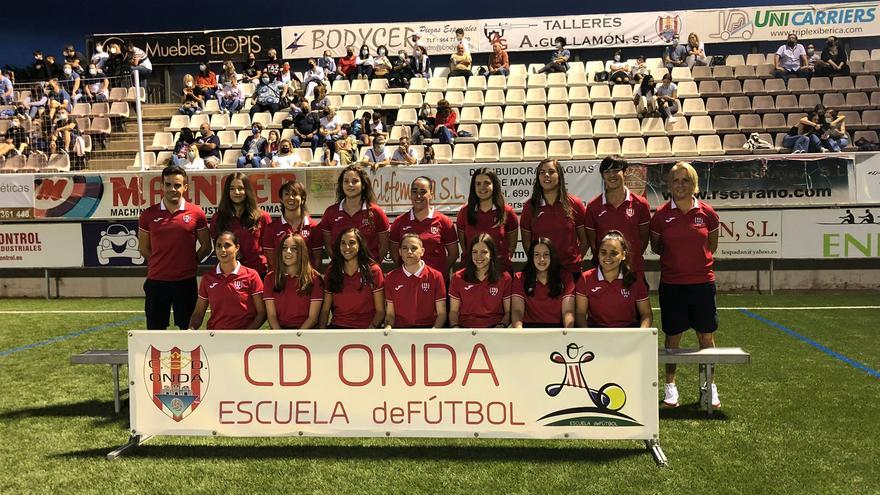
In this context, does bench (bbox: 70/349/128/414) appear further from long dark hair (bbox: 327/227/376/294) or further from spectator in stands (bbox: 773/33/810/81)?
spectator in stands (bbox: 773/33/810/81)

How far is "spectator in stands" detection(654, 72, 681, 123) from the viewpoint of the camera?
49.8ft

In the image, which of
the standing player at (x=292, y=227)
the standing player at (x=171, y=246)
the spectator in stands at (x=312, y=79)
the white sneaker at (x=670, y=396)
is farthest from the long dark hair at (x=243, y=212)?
the spectator in stands at (x=312, y=79)

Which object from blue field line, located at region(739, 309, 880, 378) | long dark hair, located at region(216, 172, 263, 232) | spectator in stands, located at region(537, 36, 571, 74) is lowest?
blue field line, located at region(739, 309, 880, 378)

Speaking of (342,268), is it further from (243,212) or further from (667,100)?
(667,100)

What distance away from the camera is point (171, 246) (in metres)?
5.30

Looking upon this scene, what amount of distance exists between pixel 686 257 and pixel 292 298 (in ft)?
9.41

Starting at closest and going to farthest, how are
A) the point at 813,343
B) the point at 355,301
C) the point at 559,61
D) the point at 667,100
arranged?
1. the point at 355,301
2. the point at 813,343
3. the point at 667,100
4. the point at 559,61

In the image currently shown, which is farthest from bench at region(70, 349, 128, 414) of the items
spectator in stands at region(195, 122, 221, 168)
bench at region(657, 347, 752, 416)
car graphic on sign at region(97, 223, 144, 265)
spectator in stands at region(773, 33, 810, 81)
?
spectator in stands at region(773, 33, 810, 81)

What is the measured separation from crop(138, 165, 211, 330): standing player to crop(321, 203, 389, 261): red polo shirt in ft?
3.34

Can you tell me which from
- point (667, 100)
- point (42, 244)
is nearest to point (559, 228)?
point (42, 244)

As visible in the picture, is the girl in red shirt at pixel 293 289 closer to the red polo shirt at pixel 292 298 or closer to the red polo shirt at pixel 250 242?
the red polo shirt at pixel 292 298

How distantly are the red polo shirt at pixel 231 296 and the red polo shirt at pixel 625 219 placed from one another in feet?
8.36

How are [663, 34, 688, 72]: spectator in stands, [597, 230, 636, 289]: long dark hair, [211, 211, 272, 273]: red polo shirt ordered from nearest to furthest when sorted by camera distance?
[597, 230, 636, 289]: long dark hair < [211, 211, 272, 273]: red polo shirt < [663, 34, 688, 72]: spectator in stands

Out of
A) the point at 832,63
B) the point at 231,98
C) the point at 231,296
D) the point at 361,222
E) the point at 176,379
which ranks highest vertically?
the point at 832,63
